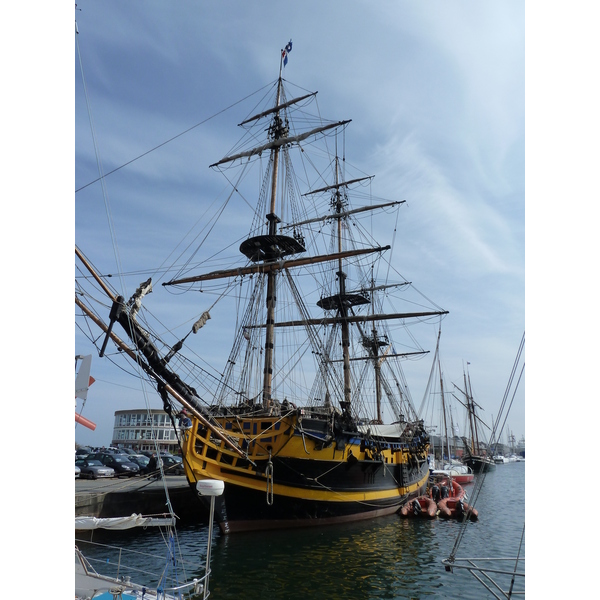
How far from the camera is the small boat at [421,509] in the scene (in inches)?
916

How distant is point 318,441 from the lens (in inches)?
736

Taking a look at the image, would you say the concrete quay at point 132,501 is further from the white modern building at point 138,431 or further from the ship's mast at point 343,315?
the white modern building at point 138,431

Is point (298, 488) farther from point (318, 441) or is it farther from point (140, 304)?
point (140, 304)

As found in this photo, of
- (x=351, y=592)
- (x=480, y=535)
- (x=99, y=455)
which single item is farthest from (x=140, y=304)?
(x=99, y=455)

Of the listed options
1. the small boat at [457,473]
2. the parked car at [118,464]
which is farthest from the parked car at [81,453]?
the small boat at [457,473]

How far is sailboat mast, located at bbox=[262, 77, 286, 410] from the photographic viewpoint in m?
21.1

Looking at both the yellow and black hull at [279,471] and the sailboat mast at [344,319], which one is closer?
the yellow and black hull at [279,471]

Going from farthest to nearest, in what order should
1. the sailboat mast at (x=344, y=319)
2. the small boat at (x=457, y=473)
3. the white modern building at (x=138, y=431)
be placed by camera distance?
1. the white modern building at (x=138, y=431)
2. the small boat at (x=457, y=473)
3. the sailboat mast at (x=344, y=319)

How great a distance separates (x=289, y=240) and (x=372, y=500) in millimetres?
13604

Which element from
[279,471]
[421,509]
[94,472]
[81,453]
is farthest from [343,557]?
[81,453]

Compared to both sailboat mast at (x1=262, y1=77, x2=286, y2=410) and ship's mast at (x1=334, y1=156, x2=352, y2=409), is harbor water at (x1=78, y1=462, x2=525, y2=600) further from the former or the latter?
ship's mast at (x1=334, y1=156, x2=352, y2=409)

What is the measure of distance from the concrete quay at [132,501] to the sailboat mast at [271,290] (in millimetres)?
5547

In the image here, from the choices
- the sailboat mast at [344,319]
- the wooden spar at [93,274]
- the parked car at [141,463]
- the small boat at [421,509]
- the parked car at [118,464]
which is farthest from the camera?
the sailboat mast at [344,319]

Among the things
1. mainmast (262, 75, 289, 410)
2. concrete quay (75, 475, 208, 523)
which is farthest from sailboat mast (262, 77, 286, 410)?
concrete quay (75, 475, 208, 523)
